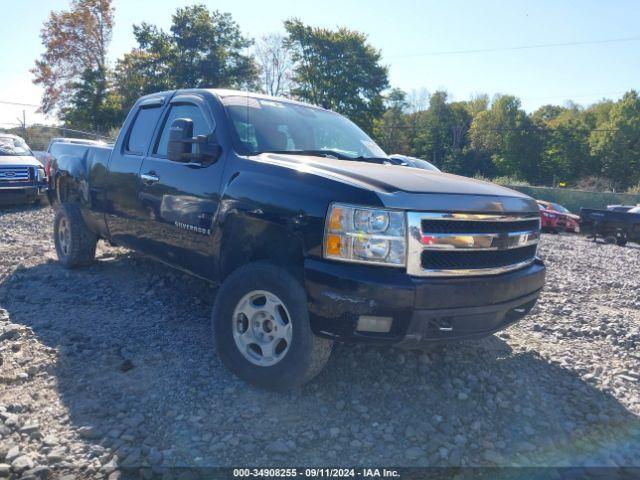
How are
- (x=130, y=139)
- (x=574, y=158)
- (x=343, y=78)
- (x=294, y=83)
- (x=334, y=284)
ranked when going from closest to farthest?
(x=334, y=284)
(x=130, y=139)
(x=343, y=78)
(x=294, y=83)
(x=574, y=158)

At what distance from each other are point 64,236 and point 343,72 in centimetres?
3471

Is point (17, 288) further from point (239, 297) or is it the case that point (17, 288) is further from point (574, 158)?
point (574, 158)

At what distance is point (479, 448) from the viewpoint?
9.43 ft

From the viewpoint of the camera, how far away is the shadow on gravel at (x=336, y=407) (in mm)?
2793

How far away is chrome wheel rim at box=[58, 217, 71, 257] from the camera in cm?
602

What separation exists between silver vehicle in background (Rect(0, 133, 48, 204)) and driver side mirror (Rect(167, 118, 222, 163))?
8.80 meters

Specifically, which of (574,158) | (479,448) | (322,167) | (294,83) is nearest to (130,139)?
(322,167)

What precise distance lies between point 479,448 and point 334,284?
1186 mm

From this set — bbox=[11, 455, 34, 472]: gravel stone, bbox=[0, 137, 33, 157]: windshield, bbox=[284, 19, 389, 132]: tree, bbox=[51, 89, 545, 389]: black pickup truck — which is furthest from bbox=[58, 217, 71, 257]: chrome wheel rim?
bbox=[284, 19, 389, 132]: tree

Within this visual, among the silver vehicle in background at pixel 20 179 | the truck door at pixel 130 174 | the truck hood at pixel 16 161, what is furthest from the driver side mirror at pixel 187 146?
the truck hood at pixel 16 161

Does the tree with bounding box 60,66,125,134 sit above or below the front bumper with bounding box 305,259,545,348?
above

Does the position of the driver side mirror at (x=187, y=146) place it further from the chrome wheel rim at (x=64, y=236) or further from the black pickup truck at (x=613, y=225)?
the black pickup truck at (x=613, y=225)

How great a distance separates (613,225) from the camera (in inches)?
600

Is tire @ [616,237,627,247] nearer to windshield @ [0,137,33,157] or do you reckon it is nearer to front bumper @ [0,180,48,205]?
front bumper @ [0,180,48,205]
